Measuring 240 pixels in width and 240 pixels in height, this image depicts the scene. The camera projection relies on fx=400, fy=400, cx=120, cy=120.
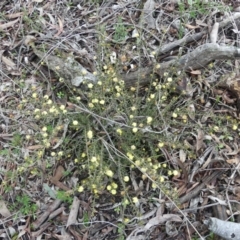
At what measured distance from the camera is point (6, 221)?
2.47 metres

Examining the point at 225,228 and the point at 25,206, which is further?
the point at 25,206

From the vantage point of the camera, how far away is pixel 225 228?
87.0 inches

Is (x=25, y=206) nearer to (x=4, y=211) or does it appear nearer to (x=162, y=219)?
(x=4, y=211)

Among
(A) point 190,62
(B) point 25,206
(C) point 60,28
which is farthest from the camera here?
(C) point 60,28

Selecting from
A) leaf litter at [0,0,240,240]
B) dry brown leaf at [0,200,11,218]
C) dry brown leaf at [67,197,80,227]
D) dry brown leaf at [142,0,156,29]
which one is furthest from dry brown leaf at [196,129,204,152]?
dry brown leaf at [0,200,11,218]

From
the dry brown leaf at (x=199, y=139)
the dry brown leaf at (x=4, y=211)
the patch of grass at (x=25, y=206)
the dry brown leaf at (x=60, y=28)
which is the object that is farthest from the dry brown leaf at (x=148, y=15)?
the dry brown leaf at (x=4, y=211)

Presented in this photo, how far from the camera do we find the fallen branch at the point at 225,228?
220 cm

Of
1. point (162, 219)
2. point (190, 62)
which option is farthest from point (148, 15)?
point (162, 219)

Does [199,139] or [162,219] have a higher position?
[199,139]

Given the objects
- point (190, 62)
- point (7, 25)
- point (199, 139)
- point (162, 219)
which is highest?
point (7, 25)

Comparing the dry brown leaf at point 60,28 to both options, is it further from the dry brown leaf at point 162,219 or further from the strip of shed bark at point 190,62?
the dry brown leaf at point 162,219

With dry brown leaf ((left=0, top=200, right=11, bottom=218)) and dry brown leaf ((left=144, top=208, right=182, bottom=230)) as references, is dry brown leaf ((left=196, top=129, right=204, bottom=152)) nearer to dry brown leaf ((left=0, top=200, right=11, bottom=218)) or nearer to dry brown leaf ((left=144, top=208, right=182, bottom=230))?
dry brown leaf ((left=144, top=208, right=182, bottom=230))

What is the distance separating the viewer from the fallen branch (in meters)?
2.20

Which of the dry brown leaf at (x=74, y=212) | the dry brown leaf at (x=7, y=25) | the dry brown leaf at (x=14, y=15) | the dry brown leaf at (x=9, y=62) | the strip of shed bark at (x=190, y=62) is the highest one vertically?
the dry brown leaf at (x=14, y=15)
